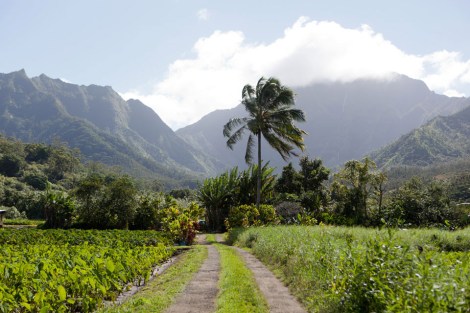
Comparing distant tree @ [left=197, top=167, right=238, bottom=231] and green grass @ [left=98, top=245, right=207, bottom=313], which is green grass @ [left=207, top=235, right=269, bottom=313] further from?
distant tree @ [left=197, top=167, right=238, bottom=231]

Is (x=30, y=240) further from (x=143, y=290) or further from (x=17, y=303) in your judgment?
(x=17, y=303)

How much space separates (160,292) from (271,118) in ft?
69.2

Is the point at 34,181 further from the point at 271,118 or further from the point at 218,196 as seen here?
the point at 271,118

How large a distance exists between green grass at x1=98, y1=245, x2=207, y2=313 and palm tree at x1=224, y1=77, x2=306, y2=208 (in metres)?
15.5

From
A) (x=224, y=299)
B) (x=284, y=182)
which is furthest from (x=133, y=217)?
(x=224, y=299)

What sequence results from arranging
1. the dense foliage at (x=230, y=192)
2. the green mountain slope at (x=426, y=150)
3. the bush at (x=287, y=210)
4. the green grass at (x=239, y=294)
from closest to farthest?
the green grass at (x=239, y=294)
the bush at (x=287, y=210)
the dense foliage at (x=230, y=192)
the green mountain slope at (x=426, y=150)

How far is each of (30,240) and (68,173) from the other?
305 ft

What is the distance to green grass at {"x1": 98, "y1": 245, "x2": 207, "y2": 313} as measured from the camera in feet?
26.1

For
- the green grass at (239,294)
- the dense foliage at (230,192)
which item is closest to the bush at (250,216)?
the dense foliage at (230,192)

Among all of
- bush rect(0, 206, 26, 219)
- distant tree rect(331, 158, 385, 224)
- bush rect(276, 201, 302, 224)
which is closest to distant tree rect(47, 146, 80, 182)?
bush rect(0, 206, 26, 219)

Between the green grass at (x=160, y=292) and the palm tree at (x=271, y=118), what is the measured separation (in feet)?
50.8

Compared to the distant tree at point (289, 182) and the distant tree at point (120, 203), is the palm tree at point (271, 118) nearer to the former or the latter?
the distant tree at point (120, 203)

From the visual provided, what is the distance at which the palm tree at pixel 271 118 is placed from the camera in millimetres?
28844

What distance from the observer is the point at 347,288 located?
6.63m
